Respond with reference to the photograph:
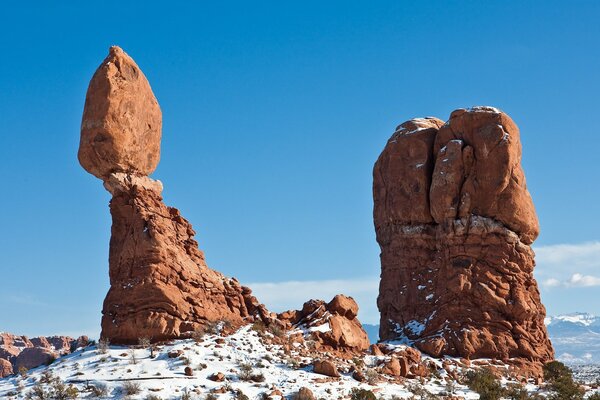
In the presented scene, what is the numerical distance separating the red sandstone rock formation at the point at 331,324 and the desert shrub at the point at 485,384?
22.3ft

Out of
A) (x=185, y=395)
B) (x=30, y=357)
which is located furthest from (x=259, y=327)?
(x=30, y=357)

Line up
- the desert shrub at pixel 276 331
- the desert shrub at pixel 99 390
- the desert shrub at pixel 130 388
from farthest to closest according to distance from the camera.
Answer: the desert shrub at pixel 276 331, the desert shrub at pixel 99 390, the desert shrub at pixel 130 388

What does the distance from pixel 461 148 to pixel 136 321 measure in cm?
2547

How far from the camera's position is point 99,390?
1613 inches

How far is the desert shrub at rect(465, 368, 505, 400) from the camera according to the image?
46.3m

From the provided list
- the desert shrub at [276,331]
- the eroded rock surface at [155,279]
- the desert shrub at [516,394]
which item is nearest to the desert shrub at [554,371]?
the desert shrub at [516,394]

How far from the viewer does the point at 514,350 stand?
56.6m

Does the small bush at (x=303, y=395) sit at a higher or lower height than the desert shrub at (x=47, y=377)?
lower

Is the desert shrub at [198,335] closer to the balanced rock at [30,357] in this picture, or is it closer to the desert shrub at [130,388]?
the desert shrub at [130,388]

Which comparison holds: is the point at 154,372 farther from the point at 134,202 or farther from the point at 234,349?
the point at 134,202

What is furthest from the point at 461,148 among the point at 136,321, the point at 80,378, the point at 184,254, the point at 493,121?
the point at 80,378

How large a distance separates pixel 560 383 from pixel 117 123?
29.0 metres

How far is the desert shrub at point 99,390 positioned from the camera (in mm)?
40672

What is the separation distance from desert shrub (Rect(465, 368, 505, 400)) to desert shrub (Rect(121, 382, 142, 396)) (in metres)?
17.5
